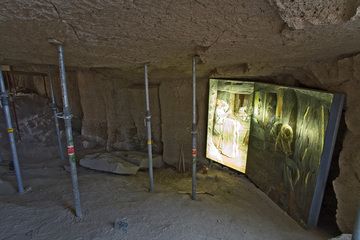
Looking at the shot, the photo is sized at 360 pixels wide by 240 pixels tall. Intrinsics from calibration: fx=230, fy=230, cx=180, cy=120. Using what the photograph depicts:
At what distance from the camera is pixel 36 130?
20.4 ft

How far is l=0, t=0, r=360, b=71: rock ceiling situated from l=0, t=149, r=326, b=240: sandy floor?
2.01 metres

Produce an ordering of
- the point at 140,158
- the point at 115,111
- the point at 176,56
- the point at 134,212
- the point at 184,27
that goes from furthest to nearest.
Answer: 1. the point at 115,111
2. the point at 140,158
3. the point at 176,56
4. the point at 134,212
5. the point at 184,27

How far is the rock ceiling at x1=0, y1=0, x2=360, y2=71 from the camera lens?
5.06 feet

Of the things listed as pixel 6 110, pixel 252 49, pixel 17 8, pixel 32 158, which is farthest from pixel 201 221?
pixel 32 158

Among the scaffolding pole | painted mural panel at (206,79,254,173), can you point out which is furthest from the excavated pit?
painted mural panel at (206,79,254,173)

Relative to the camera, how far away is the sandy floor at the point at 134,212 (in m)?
2.59

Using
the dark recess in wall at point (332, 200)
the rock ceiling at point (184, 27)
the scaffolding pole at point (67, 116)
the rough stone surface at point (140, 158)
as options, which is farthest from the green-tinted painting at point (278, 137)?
the scaffolding pole at point (67, 116)

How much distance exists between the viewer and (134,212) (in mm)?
2998

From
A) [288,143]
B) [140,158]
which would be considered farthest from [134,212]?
[288,143]

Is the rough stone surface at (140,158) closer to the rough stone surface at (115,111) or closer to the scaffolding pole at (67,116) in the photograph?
the rough stone surface at (115,111)

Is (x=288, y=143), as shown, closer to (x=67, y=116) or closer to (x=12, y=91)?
(x=67, y=116)

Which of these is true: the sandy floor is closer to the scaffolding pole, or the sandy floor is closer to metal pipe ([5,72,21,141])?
the scaffolding pole

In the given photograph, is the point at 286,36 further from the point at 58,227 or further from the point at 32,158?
the point at 32,158

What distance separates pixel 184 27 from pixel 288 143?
2.68m
